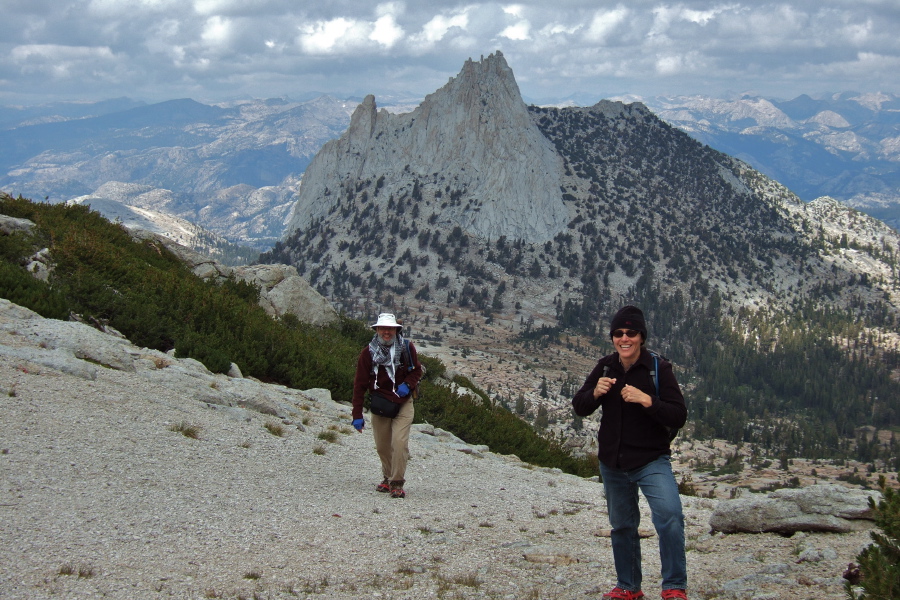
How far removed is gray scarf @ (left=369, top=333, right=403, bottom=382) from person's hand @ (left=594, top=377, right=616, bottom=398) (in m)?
4.33

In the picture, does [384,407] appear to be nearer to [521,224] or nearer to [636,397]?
[636,397]

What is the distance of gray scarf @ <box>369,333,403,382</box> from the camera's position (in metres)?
9.59

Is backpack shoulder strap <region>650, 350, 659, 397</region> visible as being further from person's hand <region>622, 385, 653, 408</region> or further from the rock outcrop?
the rock outcrop

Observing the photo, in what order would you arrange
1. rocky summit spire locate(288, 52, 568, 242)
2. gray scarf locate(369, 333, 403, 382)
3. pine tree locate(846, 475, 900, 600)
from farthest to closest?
rocky summit spire locate(288, 52, 568, 242), gray scarf locate(369, 333, 403, 382), pine tree locate(846, 475, 900, 600)

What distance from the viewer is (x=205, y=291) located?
810 inches

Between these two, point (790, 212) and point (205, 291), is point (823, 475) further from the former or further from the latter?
point (790, 212)

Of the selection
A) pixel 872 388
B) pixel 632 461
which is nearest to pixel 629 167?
pixel 872 388

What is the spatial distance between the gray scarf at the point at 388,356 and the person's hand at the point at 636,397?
15.0 ft

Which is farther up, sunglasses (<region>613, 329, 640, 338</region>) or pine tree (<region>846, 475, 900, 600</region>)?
sunglasses (<region>613, 329, 640, 338</region>)

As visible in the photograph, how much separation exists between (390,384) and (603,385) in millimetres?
4494

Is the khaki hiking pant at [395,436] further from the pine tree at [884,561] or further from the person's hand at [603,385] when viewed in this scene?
the pine tree at [884,561]

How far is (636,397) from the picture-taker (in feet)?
18.4

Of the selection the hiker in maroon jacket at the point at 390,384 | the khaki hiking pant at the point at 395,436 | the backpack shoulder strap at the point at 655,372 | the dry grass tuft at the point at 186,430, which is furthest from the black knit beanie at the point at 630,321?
the dry grass tuft at the point at 186,430

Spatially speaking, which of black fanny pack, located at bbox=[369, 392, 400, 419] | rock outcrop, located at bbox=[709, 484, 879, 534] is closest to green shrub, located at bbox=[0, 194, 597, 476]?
black fanny pack, located at bbox=[369, 392, 400, 419]
